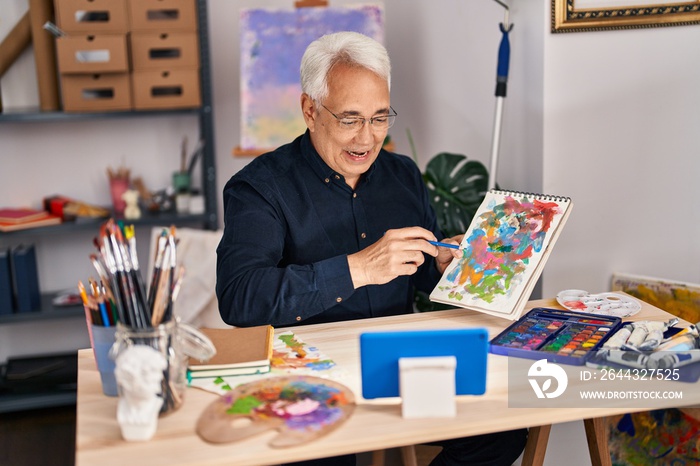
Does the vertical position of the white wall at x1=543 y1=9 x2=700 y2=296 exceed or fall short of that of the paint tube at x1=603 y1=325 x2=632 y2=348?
it exceeds it

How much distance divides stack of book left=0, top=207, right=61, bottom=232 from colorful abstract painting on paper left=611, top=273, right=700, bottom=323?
95.6 inches

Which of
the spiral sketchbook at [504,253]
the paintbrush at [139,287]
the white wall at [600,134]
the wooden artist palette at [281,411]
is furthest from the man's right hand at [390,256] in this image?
the white wall at [600,134]

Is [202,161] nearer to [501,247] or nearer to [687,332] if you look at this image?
[501,247]

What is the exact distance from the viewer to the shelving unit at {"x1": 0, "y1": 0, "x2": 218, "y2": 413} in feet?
11.3

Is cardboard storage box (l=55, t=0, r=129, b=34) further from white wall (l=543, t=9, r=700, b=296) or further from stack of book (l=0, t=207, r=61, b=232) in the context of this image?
white wall (l=543, t=9, r=700, b=296)

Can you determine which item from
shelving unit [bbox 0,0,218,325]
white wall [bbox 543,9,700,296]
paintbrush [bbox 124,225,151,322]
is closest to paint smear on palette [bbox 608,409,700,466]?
white wall [bbox 543,9,700,296]

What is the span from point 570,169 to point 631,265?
0.43m

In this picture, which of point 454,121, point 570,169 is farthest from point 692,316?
point 454,121

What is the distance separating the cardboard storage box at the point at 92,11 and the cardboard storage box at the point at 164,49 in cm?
8

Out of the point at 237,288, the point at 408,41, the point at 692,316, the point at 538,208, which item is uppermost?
the point at 408,41

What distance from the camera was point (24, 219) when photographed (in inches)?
136

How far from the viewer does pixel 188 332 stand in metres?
1.47

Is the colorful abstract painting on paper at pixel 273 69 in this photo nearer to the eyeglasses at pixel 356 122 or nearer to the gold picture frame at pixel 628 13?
the gold picture frame at pixel 628 13

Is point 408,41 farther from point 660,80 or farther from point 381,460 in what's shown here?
point 381,460
